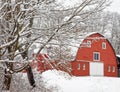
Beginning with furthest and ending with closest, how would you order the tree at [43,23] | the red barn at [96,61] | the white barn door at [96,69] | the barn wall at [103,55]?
1. the white barn door at [96,69]
2. the barn wall at [103,55]
3. the red barn at [96,61]
4. the tree at [43,23]

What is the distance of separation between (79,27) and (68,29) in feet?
1.40

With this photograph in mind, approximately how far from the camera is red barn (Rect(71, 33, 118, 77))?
48.9 m

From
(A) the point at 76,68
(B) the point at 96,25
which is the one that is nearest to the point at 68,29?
(B) the point at 96,25

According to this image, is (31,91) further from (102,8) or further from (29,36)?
(102,8)

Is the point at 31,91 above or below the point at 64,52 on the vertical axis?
below

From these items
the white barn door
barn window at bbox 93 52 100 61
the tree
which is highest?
the tree

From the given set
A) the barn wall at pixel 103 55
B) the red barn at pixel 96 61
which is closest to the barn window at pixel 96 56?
the red barn at pixel 96 61

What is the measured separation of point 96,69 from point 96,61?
1156 mm

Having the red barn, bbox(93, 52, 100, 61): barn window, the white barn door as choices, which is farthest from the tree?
bbox(93, 52, 100, 61): barn window

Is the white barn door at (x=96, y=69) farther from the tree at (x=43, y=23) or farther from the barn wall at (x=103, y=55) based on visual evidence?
the tree at (x=43, y=23)

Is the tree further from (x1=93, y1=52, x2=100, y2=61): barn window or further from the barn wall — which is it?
(x1=93, y1=52, x2=100, y2=61): barn window

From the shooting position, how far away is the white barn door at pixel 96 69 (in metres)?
50.8

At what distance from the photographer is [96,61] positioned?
5166 centimetres

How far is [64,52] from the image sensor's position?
42.5ft
